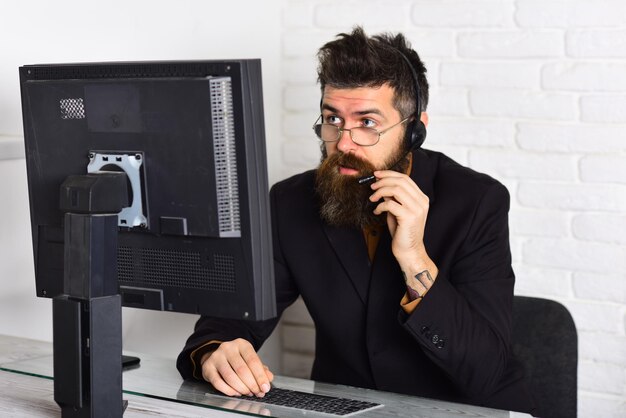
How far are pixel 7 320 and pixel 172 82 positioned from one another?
3.28 feet

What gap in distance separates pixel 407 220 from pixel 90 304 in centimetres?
74

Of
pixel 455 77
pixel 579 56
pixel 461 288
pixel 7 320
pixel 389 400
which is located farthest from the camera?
pixel 455 77

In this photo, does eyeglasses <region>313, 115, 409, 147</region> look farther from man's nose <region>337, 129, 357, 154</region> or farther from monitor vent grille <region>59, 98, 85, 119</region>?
monitor vent grille <region>59, 98, 85, 119</region>

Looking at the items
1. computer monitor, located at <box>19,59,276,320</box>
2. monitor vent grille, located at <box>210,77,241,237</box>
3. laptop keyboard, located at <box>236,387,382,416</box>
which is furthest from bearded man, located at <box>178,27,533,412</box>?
monitor vent grille, located at <box>210,77,241,237</box>

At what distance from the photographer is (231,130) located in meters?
1.31

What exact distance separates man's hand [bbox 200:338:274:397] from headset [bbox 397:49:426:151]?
0.64 metres

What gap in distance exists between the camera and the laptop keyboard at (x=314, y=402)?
4.88 feet

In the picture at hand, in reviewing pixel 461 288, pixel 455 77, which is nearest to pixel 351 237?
pixel 461 288

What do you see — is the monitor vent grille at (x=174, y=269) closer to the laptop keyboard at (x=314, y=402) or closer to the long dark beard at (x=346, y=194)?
the laptop keyboard at (x=314, y=402)

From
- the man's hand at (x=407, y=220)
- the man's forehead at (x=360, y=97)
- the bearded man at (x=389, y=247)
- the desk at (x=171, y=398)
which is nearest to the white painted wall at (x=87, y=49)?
the desk at (x=171, y=398)

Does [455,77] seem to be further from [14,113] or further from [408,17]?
[14,113]

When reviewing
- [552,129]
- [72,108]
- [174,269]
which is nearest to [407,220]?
[174,269]

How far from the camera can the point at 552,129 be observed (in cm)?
259

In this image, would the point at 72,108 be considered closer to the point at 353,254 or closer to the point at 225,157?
the point at 225,157
